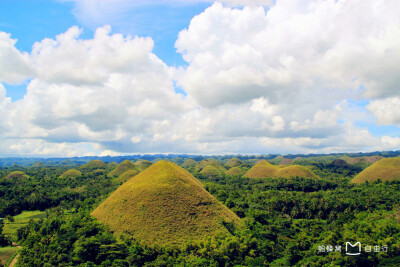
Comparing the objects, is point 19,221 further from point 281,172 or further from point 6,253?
point 281,172

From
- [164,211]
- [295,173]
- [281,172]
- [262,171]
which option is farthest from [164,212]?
[262,171]

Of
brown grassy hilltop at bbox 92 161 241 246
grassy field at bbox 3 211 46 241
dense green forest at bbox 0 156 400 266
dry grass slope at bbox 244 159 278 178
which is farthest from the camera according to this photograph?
dry grass slope at bbox 244 159 278 178

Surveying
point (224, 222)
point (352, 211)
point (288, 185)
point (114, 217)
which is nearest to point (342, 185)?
point (288, 185)

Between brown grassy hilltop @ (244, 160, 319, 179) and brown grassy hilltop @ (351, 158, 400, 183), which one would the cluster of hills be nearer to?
brown grassy hilltop @ (244, 160, 319, 179)

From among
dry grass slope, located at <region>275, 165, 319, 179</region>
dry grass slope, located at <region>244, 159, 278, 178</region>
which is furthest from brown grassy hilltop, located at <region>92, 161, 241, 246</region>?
dry grass slope, located at <region>244, 159, 278, 178</region>

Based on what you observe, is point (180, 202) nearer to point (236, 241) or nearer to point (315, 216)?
point (236, 241)

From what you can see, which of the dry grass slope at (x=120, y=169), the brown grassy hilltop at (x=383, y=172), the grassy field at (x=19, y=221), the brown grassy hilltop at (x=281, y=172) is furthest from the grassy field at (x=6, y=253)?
the brown grassy hilltop at (x=383, y=172)
